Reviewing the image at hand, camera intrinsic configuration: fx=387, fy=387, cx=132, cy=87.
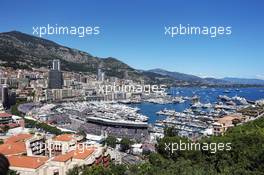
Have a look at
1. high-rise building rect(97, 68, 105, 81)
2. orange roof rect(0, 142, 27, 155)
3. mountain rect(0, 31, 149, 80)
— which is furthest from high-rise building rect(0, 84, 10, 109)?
orange roof rect(0, 142, 27, 155)

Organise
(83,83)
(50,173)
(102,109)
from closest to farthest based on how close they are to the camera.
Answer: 1. (50,173)
2. (102,109)
3. (83,83)

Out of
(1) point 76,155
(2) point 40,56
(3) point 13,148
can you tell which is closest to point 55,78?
(2) point 40,56

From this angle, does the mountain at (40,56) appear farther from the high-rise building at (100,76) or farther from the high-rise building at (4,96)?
the high-rise building at (4,96)

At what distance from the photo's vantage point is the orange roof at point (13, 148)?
6.69 m

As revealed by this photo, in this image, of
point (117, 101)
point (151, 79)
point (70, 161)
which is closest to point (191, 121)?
point (117, 101)

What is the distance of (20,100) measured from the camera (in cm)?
2192

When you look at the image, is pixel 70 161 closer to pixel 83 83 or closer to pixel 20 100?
pixel 20 100

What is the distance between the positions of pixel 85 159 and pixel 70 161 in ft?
0.77

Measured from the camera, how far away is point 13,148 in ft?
23.1

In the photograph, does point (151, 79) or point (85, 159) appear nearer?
point (85, 159)

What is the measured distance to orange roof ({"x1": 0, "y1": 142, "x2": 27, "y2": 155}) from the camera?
6.69m

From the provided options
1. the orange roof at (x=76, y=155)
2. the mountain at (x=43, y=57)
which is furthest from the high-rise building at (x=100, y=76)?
the orange roof at (x=76, y=155)

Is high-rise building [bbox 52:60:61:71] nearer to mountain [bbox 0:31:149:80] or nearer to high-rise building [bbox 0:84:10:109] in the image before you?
mountain [bbox 0:31:149:80]

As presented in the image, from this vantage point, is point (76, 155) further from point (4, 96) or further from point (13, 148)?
point (4, 96)
